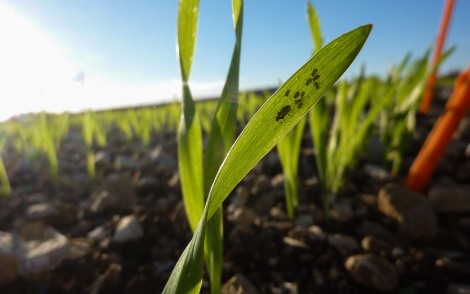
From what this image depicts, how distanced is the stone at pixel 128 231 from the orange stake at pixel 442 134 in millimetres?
754

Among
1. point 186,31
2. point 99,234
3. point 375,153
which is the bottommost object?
point 99,234

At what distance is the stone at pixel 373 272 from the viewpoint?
58 cm

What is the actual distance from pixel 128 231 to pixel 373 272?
1.77 ft

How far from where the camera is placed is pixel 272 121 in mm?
282

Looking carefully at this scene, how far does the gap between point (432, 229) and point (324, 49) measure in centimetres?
68

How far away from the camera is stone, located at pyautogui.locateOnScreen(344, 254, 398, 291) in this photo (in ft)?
1.90

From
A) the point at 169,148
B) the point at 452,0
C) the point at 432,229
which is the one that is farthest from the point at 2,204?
the point at 452,0

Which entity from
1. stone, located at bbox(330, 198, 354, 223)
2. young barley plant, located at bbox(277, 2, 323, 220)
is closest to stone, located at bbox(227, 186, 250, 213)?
young barley plant, located at bbox(277, 2, 323, 220)

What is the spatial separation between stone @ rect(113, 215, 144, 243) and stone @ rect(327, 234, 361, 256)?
446 mm

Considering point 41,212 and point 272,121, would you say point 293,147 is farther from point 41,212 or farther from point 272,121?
point 41,212

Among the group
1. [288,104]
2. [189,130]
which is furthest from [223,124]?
[288,104]

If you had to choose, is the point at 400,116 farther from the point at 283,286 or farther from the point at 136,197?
the point at 136,197

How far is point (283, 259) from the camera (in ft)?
2.17

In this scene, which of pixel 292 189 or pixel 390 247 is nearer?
pixel 390 247
